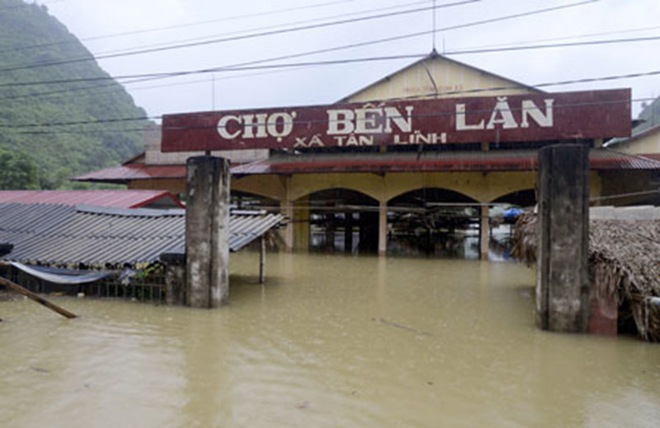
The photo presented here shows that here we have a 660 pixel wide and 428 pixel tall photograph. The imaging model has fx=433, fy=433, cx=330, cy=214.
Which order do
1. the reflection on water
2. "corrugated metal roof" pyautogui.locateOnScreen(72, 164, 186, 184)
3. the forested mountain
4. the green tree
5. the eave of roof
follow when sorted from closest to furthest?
the reflection on water → the eave of roof → "corrugated metal roof" pyautogui.locateOnScreen(72, 164, 186, 184) → the green tree → the forested mountain

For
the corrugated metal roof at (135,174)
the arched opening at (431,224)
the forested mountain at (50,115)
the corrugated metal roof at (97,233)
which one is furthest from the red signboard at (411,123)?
the forested mountain at (50,115)

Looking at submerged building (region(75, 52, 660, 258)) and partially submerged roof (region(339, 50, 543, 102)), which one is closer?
submerged building (region(75, 52, 660, 258))

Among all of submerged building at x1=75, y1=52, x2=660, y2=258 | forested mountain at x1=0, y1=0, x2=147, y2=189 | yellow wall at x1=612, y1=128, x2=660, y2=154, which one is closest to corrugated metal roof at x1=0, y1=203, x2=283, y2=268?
submerged building at x1=75, y1=52, x2=660, y2=258

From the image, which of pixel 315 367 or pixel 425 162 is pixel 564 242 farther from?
pixel 425 162

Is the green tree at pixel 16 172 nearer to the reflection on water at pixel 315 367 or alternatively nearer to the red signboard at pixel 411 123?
the red signboard at pixel 411 123

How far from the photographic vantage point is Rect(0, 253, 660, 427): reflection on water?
3.74 metres

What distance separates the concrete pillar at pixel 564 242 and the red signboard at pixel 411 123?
653cm

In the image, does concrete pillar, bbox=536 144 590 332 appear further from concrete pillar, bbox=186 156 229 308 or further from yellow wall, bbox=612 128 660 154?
yellow wall, bbox=612 128 660 154

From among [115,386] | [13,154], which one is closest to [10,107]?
[13,154]

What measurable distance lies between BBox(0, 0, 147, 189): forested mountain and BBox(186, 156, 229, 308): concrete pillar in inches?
896

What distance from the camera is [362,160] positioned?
53.7 ft

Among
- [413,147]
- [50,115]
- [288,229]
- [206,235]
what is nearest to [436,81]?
[413,147]

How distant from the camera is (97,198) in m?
13.5

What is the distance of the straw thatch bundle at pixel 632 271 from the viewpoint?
569 centimetres
